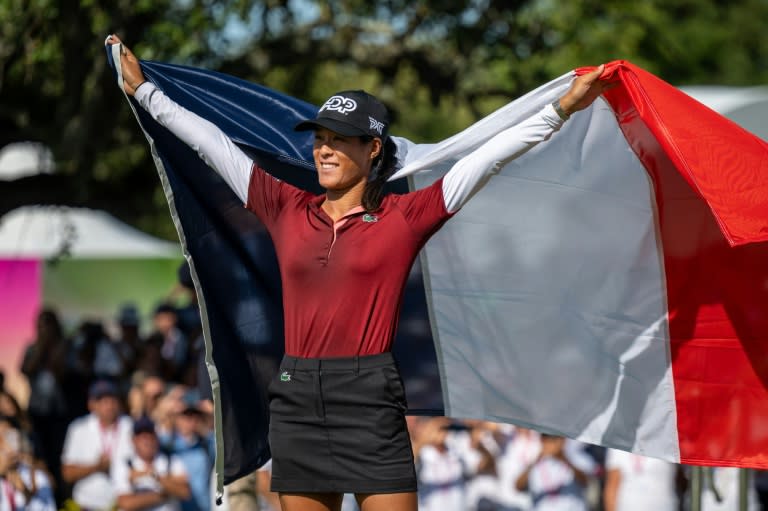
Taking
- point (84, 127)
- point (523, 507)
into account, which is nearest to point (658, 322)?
point (523, 507)

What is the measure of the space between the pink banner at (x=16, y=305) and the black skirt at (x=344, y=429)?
12684 millimetres

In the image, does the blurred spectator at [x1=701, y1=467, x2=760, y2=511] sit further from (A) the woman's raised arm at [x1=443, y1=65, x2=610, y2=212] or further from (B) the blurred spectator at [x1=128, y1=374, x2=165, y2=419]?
(B) the blurred spectator at [x1=128, y1=374, x2=165, y2=419]

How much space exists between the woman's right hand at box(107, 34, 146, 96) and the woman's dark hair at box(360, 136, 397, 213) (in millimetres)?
968

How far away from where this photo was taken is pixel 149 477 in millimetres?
9875

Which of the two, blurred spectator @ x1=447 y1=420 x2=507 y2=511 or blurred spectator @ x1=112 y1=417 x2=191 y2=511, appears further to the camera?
blurred spectator @ x1=447 y1=420 x2=507 y2=511

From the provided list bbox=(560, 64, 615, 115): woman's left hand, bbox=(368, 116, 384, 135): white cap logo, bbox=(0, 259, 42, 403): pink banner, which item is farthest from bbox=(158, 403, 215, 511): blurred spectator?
bbox=(0, 259, 42, 403): pink banner

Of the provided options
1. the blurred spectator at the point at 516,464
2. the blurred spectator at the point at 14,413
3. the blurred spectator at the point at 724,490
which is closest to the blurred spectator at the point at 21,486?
the blurred spectator at the point at 14,413

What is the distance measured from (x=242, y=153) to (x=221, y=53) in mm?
6118

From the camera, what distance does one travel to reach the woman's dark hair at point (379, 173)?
4.68m

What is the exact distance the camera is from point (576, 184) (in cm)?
575

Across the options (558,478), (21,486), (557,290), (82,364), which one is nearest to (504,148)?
(557,290)

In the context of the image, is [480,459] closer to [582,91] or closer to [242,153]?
[242,153]

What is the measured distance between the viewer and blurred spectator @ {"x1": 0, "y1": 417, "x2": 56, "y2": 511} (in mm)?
8930

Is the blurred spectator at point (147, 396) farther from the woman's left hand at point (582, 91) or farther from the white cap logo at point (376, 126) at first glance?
the woman's left hand at point (582, 91)
